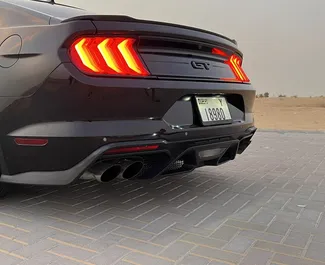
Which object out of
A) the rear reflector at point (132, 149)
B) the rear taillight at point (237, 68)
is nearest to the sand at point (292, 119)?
the rear taillight at point (237, 68)

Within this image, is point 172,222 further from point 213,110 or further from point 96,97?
point 96,97

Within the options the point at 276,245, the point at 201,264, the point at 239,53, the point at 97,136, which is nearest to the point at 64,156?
the point at 97,136

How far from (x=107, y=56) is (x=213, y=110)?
1003 millimetres

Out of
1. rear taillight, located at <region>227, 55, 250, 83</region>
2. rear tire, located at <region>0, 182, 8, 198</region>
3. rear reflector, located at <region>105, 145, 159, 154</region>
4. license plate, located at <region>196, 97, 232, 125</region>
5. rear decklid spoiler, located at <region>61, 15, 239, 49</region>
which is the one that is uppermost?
rear decklid spoiler, located at <region>61, 15, 239, 49</region>

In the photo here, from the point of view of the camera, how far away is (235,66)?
350cm

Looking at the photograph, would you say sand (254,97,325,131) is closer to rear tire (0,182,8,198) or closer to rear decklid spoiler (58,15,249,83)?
rear decklid spoiler (58,15,249,83)

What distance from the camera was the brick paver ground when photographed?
222 centimetres

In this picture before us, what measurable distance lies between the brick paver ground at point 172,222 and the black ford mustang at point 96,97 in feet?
1.16

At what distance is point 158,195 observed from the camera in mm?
3473

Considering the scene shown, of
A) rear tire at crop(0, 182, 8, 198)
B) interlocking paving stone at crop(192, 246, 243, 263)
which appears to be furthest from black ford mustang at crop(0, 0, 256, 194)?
interlocking paving stone at crop(192, 246, 243, 263)

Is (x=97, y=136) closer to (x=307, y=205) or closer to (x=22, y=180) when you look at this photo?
(x=22, y=180)

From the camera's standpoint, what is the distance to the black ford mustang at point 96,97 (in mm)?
2416

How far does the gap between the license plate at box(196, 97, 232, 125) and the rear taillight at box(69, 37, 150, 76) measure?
57 cm

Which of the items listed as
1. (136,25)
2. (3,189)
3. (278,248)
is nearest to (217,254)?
(278,248)
